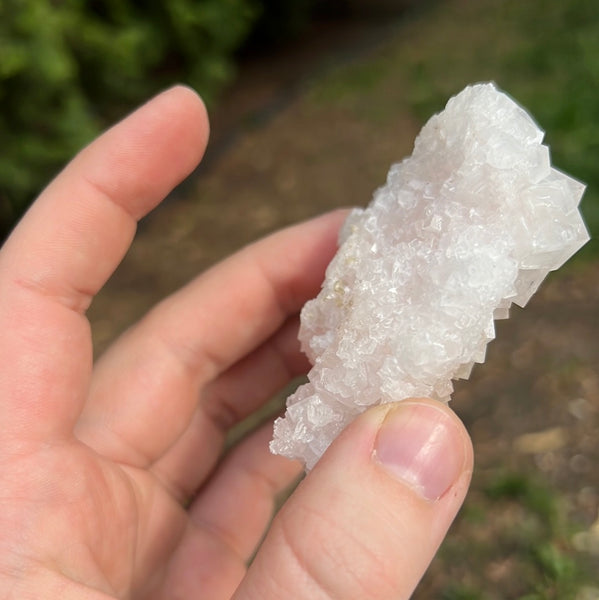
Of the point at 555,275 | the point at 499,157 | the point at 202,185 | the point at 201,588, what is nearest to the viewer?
the point at 499,157

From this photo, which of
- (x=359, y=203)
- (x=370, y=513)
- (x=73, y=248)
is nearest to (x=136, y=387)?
(x=73, y=248)

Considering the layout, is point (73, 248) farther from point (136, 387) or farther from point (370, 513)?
point (370, 513)

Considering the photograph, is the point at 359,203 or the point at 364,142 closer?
the point at 359,203

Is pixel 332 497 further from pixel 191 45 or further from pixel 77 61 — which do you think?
pixel 191 45

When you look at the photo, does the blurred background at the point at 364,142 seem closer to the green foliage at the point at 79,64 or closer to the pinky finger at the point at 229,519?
the green foliage at the point at 79,64

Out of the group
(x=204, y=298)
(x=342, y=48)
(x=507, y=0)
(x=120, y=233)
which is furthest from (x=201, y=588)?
(x=507, y=0)

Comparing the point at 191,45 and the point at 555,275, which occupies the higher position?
the point at 191,45

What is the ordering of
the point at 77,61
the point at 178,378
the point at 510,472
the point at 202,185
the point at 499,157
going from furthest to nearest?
the point at 202,185
the point at 77,61
the point at 510,472
the point at 178,378
the point at 499,157

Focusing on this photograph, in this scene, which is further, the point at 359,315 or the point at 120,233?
the point at 120,233
